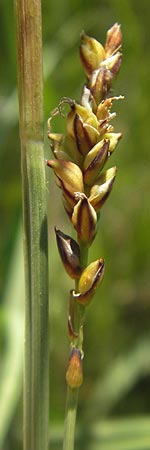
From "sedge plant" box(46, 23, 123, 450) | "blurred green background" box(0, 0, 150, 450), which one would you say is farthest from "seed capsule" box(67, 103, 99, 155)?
"blurred green background" box(0, 0, 150, 450)

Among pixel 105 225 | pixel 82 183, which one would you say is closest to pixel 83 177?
pixel 82 183

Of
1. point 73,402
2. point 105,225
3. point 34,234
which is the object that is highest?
point 105,225

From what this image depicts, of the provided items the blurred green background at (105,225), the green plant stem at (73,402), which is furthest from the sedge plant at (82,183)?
the blurred green background at (105,225)

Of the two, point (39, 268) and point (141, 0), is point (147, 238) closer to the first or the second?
point (141, 0)

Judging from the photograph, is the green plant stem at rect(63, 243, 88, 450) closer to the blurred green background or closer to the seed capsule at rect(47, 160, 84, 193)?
the seed capsule at rect(47, 160, 84, 193)

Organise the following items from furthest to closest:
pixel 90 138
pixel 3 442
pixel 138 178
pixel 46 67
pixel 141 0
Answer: pixel 138 178 < pixel 141 0 < pixel 46 67 < pixel 3 442 < pixel 90 138

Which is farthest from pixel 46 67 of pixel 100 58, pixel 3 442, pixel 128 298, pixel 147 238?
pixel 100 58

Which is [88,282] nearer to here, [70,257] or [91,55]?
[70,257]

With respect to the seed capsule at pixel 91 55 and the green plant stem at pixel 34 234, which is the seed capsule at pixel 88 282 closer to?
the green plant stem at pixel 34 234
